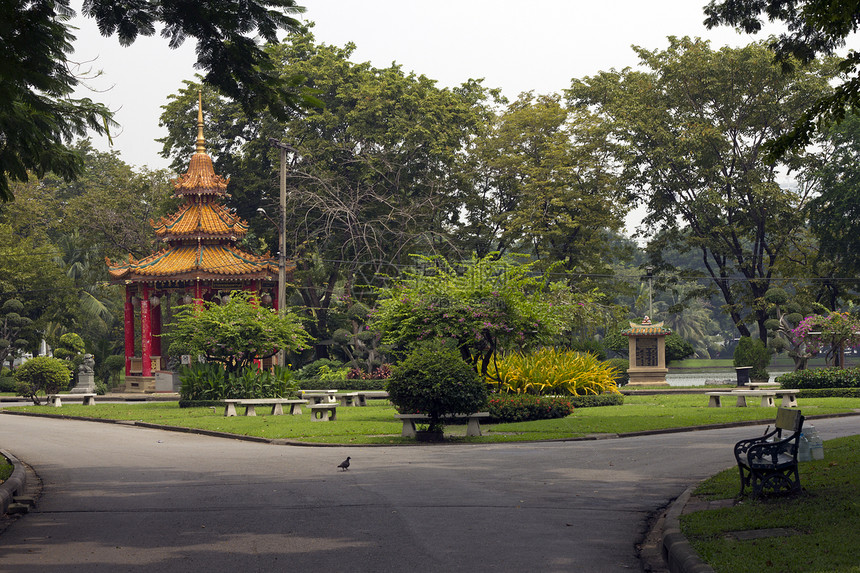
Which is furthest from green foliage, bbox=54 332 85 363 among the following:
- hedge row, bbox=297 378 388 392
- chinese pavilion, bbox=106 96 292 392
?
hedge row, bbox=297 378 388 392

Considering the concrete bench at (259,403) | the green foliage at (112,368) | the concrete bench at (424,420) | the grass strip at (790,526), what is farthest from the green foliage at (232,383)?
the grass strip at (790,526)

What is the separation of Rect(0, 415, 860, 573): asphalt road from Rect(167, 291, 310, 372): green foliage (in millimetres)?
14511

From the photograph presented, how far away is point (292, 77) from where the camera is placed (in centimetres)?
1206

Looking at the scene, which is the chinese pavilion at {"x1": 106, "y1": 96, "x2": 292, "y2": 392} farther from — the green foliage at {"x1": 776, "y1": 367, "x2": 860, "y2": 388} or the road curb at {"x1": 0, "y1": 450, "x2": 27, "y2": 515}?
the road curb at {"x1": 0, "y1": 450, "x2": 27, "y2": 515}

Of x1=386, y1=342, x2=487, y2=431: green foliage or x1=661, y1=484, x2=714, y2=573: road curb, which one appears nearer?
x1=661, y1=484, x2=714, y2=573: road curb

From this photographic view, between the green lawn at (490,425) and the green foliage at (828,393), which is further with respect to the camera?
the green foliage at (828,393)

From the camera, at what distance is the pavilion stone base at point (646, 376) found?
47062mm

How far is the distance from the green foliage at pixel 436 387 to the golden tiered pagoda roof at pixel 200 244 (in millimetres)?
27636

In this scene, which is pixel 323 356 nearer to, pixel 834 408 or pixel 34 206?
pixel 34 206

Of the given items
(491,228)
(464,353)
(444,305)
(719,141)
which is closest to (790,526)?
(444,305)

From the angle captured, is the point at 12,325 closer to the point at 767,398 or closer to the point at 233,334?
the point at 233,334

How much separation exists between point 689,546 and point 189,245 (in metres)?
43.5

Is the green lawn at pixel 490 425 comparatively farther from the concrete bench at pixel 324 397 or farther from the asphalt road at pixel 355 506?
the asphalt road at pixel 355 506

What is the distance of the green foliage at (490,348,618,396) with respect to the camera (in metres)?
27.4
